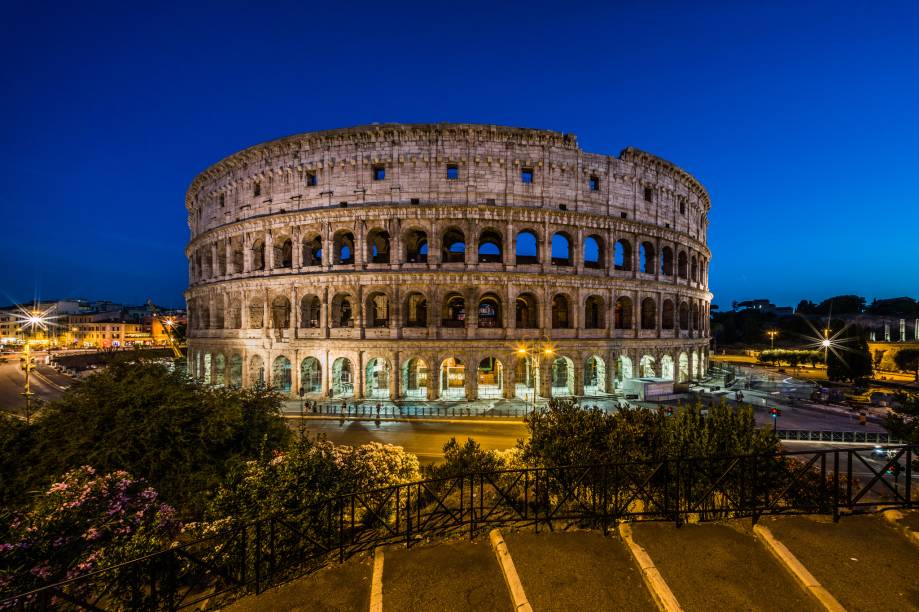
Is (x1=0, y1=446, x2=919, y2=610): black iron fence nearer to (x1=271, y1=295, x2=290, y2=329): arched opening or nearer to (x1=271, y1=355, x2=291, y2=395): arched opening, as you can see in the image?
(x1=271, y1=355, x2=291, y2=395): arched opening

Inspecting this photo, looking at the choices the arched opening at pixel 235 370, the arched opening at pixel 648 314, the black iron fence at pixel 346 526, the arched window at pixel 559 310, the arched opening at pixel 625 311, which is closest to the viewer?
the black iron fence at pixel 346 526

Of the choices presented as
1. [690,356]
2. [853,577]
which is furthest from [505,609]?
[690,356]

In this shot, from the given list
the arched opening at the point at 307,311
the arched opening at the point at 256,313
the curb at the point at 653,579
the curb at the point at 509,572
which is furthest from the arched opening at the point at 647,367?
the arched opening at the point at 256,313

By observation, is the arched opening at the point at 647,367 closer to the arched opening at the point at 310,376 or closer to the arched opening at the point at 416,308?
the arched opening at the point at 416,308

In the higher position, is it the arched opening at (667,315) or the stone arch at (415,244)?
the stone arch at (415,244)

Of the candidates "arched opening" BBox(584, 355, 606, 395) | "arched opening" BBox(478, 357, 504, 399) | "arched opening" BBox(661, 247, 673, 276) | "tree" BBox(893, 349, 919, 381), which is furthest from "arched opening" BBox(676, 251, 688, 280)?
"tree" BBox(893, 349, 919, 381)
